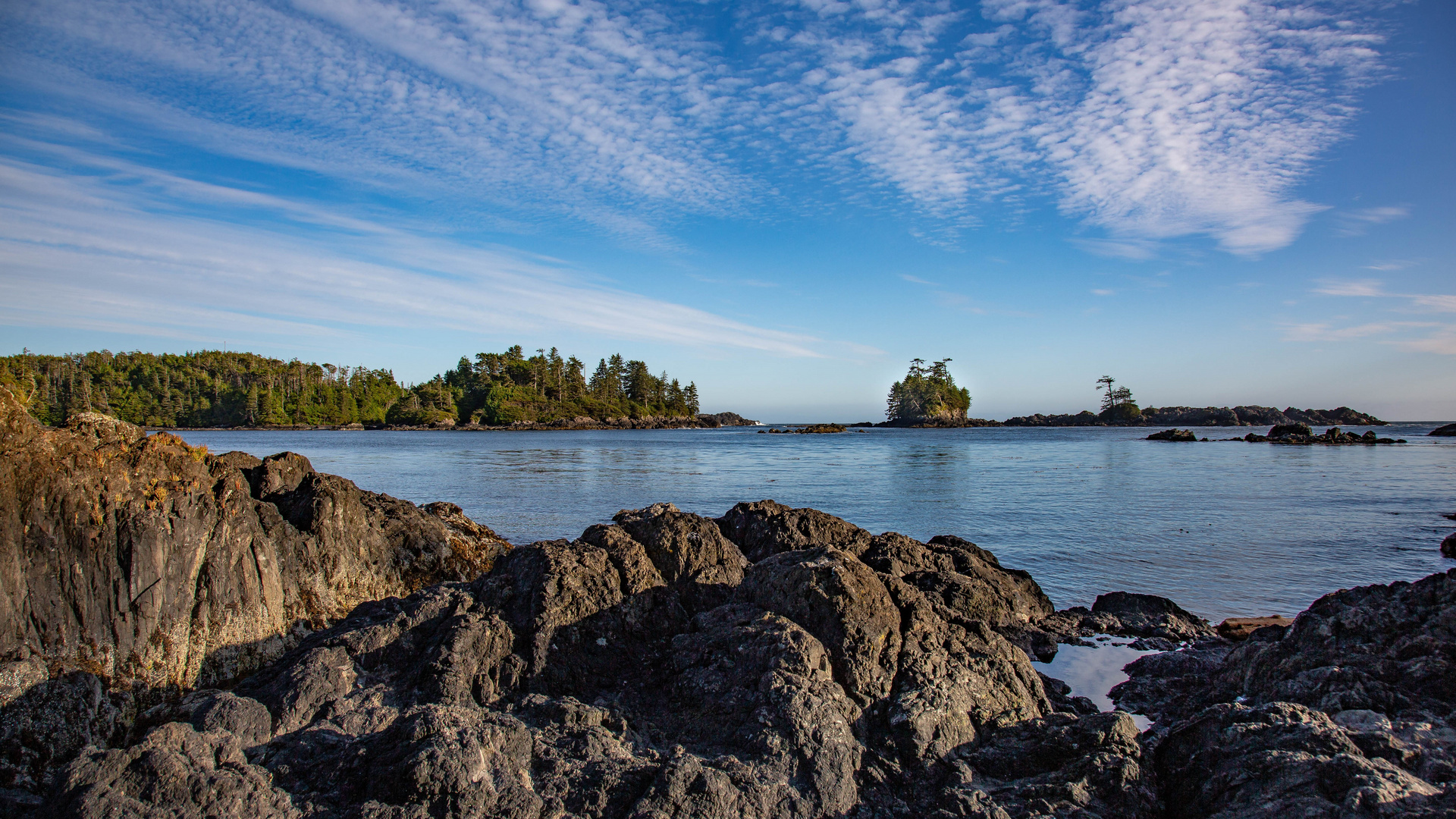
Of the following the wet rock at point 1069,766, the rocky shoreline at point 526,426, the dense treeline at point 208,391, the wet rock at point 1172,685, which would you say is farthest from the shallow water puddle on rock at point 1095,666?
the dense treeline at point 208,391

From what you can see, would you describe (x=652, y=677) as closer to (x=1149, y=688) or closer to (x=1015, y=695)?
(x=1015, y=695)

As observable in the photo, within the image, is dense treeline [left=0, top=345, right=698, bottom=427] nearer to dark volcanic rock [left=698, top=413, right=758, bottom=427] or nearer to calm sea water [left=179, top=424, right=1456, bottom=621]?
dark volcanic rock [left=698, top=413, right=758, bottom=427]

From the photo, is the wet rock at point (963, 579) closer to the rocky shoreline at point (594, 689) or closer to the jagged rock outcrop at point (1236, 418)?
the rocky shoreline at point (594, 689)

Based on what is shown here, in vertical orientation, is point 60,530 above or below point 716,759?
above

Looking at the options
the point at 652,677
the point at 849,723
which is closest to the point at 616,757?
the point at 652,677

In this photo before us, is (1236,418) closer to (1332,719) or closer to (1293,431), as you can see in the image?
(1293,431)

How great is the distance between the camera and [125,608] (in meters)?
4.63

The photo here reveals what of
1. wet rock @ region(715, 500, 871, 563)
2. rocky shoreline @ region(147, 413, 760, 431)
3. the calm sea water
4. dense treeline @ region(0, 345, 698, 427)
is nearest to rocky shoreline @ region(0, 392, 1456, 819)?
wet rock @ region(715, 500, 871, 563)

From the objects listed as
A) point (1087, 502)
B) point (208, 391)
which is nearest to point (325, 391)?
point (208, 391)

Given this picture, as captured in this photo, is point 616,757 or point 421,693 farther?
point 421,693

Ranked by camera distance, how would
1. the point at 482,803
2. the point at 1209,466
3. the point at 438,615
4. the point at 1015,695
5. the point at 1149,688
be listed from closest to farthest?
1. the point at 482,803
2. the point at 1015,695
3. the point at 438,615
4. the point at 1149,688
5. the point at 1209,466

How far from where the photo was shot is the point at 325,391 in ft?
436

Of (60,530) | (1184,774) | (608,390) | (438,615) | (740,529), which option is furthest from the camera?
(608,390)

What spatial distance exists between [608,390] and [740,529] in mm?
137378
